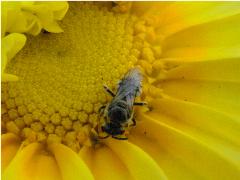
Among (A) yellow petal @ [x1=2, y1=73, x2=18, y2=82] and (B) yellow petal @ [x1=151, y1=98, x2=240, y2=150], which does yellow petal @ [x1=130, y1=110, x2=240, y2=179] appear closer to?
(B) yellow petal @ [x1=151, y1=98, x2=240, y2=150]

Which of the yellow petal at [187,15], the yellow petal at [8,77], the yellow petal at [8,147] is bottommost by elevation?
the yellow petal at [8,147]

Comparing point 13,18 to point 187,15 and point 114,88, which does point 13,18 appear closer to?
point 114,88

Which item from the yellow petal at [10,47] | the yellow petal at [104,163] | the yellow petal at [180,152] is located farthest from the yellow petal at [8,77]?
the yellow petal at [180,152]

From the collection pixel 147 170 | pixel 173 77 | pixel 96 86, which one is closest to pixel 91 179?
pixel 147 170

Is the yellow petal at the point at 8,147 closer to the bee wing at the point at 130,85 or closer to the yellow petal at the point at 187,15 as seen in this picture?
the bee wing at the point at 130,85

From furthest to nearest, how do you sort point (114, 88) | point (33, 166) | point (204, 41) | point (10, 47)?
point (204, 41) → point (114, 88) → point (33, 166) → point (10, 47)

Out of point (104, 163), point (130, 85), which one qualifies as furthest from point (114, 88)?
point (104, 163)
